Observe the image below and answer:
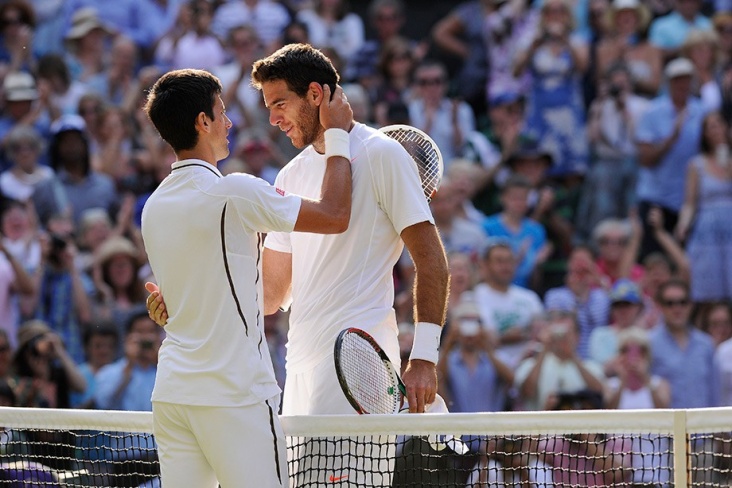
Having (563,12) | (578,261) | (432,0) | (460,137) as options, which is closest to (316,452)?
(578,261)

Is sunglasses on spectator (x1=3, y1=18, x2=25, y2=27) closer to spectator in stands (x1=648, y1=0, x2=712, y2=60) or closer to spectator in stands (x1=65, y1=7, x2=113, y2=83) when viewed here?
spectator in stands (x1=65, y1=7, x2=113, y2=83)

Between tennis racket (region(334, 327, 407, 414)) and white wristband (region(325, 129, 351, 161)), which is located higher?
white wristband (region(325, 129, 351, 161))

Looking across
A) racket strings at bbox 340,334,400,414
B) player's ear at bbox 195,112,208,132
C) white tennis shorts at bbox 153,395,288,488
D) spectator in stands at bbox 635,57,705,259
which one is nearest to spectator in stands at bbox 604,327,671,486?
spectator in stands at bbox 635,57,705,259

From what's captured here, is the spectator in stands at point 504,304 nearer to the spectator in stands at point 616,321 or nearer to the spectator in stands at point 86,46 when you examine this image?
the spectator in stands at point 616,321

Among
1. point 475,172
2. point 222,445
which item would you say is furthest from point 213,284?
point 475,172

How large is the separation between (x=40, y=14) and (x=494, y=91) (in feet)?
14.1

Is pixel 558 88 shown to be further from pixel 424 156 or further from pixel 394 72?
pixel 424 156

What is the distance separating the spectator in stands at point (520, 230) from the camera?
10.7 meters

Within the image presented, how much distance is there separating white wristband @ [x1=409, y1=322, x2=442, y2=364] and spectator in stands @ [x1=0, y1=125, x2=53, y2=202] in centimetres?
653

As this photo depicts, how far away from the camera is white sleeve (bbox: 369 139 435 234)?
15.6ft

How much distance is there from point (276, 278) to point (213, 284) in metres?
0.88

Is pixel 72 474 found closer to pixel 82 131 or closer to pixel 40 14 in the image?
pixel 82 131

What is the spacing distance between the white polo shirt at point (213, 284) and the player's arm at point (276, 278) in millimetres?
756

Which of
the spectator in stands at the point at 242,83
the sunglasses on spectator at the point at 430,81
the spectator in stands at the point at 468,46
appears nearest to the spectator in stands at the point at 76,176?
the spectator in stands at the point at 242,83
